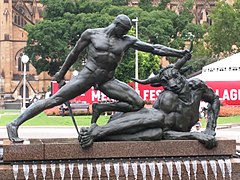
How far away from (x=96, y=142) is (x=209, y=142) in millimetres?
1933

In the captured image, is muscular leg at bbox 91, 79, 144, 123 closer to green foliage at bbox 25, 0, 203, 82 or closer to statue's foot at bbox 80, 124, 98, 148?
statue's foot at bbox 80, 124, 98, 148

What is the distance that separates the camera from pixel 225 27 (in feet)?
215

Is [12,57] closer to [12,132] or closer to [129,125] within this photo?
[12,132]

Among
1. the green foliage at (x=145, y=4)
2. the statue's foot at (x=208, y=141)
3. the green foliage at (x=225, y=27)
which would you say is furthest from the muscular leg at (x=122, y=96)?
the green foliage at (x=145, y=4)

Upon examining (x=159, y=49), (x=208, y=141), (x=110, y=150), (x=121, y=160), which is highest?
→ (x=159, y=49)

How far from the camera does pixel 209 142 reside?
9492 mm

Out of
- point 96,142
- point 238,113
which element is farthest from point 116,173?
point 238,113

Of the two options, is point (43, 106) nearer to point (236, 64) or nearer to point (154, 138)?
point (154, 138)

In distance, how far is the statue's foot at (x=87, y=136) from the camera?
361 inches

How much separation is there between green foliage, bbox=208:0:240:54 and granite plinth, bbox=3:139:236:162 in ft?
185

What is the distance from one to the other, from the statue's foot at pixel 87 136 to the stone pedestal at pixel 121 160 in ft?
0.31

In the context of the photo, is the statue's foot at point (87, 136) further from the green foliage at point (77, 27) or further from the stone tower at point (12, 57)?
the stone tower at point (12, 57)

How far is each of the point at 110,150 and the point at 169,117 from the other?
1240 mm

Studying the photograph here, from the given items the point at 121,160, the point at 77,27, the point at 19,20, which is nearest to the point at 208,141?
the point at 121,160
